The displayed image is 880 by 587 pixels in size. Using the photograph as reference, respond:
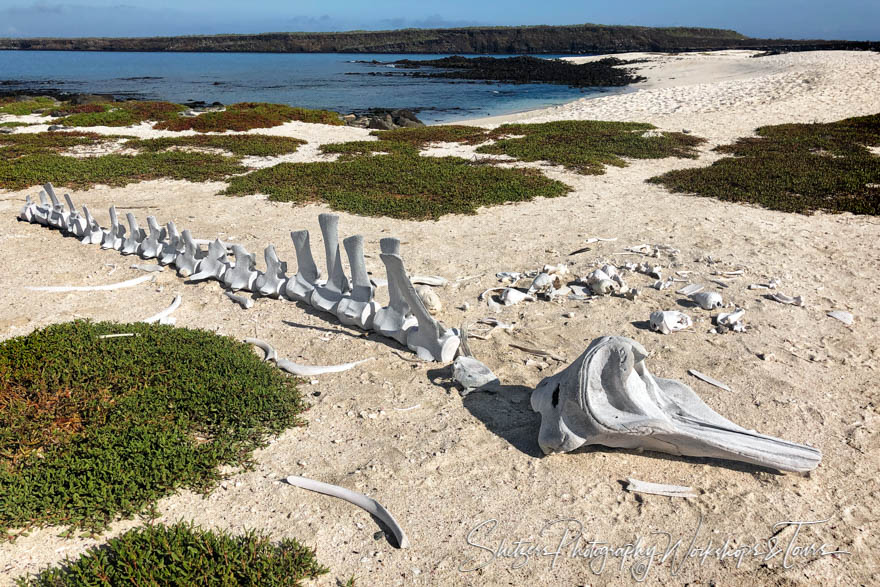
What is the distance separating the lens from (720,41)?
126438 millimetres

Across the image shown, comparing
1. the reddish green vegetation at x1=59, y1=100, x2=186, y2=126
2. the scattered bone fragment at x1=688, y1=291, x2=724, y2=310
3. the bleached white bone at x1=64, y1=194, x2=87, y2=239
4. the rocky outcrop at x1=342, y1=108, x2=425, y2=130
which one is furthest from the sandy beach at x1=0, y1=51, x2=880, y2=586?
the rocky outcrop at x1=342, y1=108, x2=425, y2=130

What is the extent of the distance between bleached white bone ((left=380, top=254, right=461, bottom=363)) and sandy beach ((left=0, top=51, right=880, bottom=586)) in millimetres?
185

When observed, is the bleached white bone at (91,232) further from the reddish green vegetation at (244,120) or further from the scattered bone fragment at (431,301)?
the reddish green vegetation at (244,120)

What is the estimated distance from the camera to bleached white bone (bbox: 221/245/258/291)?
22.3 feet

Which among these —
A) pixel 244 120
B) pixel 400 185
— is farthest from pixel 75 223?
pixel 244 120

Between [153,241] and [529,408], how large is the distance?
20.1ft

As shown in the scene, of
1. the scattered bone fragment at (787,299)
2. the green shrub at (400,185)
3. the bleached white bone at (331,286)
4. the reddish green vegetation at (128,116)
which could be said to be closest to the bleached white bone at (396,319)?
the bleached white bone at (331,286)

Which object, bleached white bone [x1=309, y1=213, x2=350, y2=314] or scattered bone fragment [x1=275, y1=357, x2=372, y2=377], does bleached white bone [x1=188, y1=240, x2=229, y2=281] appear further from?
scattered bone fragment [x1=275, y1=357, x2=372, y2=377]

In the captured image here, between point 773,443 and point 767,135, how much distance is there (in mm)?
17030

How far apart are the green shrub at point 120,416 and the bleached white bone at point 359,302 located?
1.04 metres

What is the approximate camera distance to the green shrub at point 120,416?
140 inches

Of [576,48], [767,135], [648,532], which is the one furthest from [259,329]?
[576,48]

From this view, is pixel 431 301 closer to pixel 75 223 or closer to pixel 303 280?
pixel 303 280

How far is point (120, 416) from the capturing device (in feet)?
14.1
